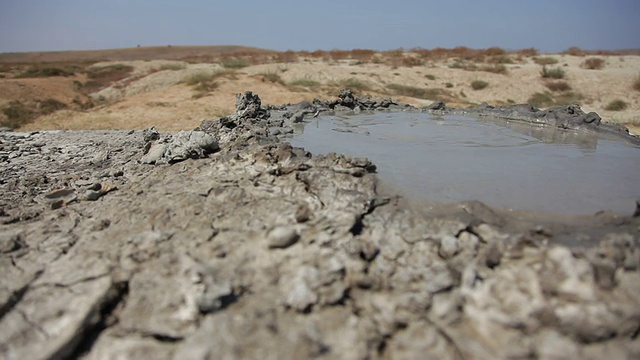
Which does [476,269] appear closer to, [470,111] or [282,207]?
[282,207]

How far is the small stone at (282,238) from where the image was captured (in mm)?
2754

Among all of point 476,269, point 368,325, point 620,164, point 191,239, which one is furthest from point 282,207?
point 620,164

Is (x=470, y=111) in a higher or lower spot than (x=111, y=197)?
higher

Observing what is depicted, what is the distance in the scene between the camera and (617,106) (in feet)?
51.1

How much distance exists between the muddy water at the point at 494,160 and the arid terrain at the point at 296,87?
7.49 m

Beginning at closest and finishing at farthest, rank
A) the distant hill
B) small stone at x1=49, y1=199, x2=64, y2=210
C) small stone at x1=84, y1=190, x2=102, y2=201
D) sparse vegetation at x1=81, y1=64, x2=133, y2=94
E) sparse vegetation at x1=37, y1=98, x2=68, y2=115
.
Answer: small stone at x1=49, y1=199, x2=64, y2=210
small stone at x1=84, y1=190, x2=102, y2=201
sparse vegetation at x1=37, y1=98, x2=68, y2=115
sparse vegetation at x1=81, y1=64, x2=133, y2=94
the distant hill

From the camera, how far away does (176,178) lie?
423 centimetres

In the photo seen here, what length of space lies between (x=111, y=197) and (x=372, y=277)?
9.40 feet

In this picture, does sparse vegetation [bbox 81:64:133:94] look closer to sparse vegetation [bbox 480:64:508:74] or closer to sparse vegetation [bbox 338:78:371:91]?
sparse vegetation [bbox 338:78:371:91]

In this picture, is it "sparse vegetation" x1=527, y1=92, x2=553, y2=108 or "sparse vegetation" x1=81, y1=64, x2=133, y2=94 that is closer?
"sparse vegetation" x1=527, y1=92, x2=553, y2=108

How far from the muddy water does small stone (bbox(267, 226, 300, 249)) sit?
1.06m

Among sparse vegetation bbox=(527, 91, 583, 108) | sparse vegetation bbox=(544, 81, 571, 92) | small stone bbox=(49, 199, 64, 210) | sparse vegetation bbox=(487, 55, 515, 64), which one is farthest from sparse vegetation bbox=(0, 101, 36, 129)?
sparse vegetation bbox=(487, 55, 515, 64)

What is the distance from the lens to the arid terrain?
14320mm

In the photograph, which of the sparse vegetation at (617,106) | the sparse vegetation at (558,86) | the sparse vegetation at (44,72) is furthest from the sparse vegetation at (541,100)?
the sparse vegetation at (44,72)
